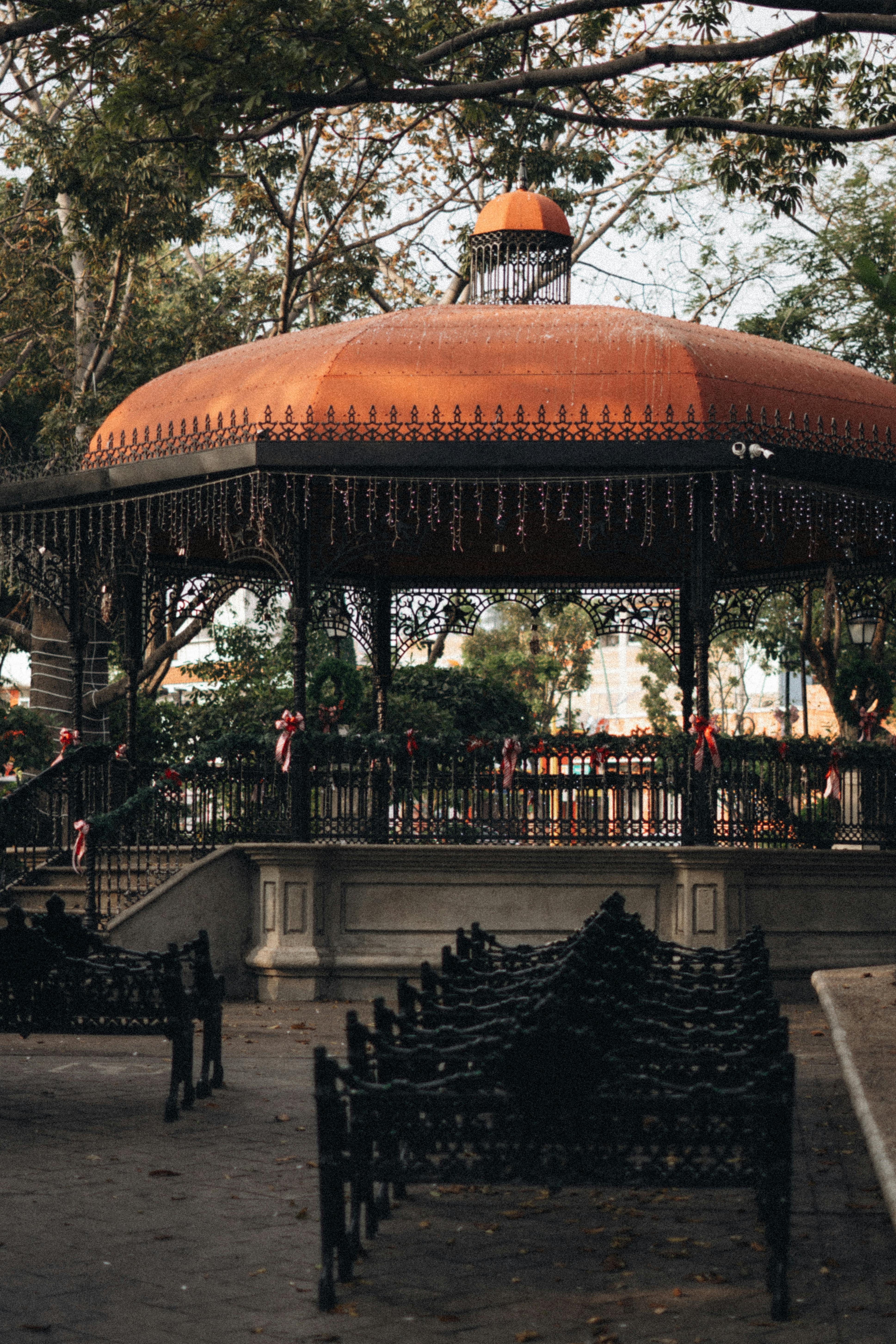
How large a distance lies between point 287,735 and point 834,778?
4922 mm

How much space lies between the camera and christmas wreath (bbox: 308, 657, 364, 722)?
18438 millimetres

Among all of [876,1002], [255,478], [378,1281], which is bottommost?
[378,1281]

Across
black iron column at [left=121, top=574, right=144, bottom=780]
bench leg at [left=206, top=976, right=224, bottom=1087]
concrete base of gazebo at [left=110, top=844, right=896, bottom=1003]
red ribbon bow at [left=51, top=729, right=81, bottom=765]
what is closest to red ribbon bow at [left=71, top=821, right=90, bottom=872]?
concrete base of gazebo at [left=110, top=844, right=896, bottom=1003]

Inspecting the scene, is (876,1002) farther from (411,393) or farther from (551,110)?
(411,393)

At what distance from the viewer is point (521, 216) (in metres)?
16.5

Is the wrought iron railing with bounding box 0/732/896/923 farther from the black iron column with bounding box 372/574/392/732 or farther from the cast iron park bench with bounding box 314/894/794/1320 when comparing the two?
the cast iron park bench with bounding box 314/894/794/1320

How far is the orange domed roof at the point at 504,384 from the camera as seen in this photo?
13.5 metres

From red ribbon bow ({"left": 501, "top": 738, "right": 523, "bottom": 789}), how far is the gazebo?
1.23 m

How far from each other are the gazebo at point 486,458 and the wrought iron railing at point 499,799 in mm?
202

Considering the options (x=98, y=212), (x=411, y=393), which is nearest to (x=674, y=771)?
(x=411, y=393)

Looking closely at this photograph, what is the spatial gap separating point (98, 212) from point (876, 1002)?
14.8m

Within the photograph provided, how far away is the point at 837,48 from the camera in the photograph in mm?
11148

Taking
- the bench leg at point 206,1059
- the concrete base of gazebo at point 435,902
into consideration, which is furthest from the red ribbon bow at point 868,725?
the bench leg at point 206,1059

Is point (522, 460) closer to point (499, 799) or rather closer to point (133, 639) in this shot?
point (499, 799)
